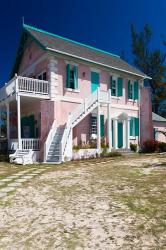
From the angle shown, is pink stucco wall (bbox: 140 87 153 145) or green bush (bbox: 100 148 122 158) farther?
pink stucco wall (bbox: 140 87 153 145)

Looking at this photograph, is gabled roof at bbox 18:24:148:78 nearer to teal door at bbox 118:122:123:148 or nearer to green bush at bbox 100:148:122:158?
teal door at bbox 118:122:123:148

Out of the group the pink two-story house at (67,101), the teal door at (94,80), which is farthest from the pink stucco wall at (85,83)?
the teal door at (94,80)

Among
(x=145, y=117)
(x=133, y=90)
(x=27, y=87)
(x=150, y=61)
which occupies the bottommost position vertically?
(x=145, y=117)

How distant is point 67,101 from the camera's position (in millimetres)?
17688

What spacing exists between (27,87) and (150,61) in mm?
29315

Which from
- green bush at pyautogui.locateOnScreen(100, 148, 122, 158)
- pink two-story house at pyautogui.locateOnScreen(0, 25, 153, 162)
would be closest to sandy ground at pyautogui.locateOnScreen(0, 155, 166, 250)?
pink two-story house at pyautogui.locateOnScreen(0, 25, 153, 162)

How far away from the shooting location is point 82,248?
3.56 m

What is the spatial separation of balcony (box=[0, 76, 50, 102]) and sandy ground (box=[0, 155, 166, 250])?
9134mm

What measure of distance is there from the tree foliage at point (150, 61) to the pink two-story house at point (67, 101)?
55.0 feet

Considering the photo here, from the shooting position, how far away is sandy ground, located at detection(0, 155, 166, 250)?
376 centimetres

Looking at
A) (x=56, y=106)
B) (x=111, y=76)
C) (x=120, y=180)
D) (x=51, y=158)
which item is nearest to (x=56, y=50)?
(x=56, y=106)

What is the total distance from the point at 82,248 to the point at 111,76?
18.2 metres

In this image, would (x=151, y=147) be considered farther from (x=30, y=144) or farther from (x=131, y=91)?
(x=30, y=144)

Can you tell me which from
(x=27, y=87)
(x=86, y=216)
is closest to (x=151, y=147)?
(x=27, y=87)
